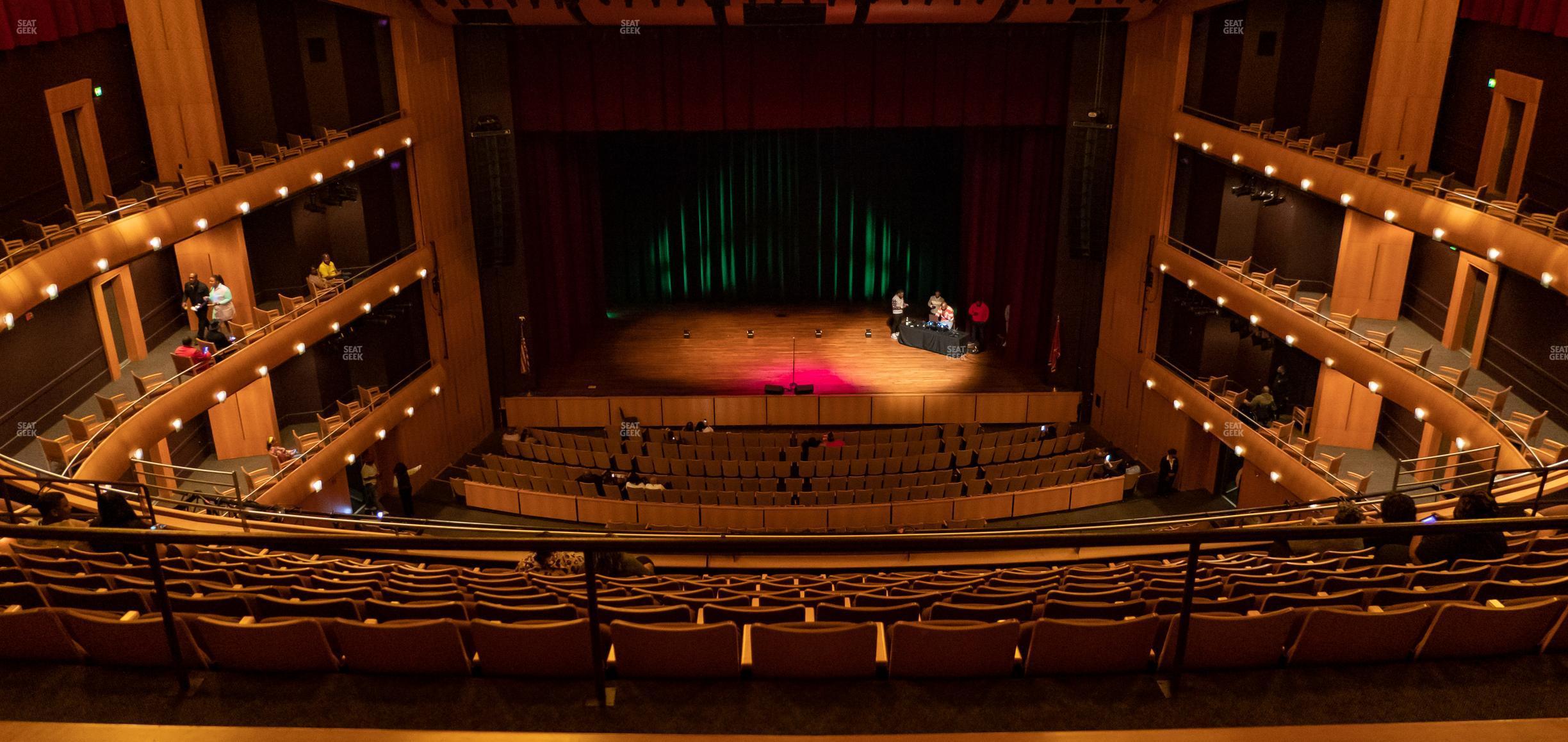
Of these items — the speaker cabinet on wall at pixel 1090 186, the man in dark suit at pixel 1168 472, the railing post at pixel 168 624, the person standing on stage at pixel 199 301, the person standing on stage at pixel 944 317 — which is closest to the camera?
the railing post at pixel 168 624

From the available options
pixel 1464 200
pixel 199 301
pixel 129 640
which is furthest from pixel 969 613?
pixel 199 301

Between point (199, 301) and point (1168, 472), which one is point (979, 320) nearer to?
point (1168, 472)

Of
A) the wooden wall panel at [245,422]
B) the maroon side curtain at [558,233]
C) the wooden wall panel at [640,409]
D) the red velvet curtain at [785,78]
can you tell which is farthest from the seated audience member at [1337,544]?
the maroon side curtain at [558,233]

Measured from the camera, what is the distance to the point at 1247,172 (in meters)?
16.9

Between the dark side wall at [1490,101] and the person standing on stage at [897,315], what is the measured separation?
10.7 m

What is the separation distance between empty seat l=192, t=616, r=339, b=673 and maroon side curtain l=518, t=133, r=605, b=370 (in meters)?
16.9

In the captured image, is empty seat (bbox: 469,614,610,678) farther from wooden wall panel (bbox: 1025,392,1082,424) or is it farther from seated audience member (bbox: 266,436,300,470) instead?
wooden wall panel (bbox: 1025,392,1082,424)

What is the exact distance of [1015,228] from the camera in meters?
21.7

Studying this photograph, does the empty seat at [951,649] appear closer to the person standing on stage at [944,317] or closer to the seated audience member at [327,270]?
the seated audience member at [327,270]

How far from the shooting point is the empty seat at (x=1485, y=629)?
3969 millimetres

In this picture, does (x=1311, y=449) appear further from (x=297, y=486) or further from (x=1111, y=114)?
(x=297, y=486)

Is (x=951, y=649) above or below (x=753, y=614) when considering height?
above

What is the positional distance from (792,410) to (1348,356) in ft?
31.7

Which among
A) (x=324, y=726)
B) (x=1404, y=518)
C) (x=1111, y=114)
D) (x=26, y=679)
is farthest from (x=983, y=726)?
(x=1111, y=114)
